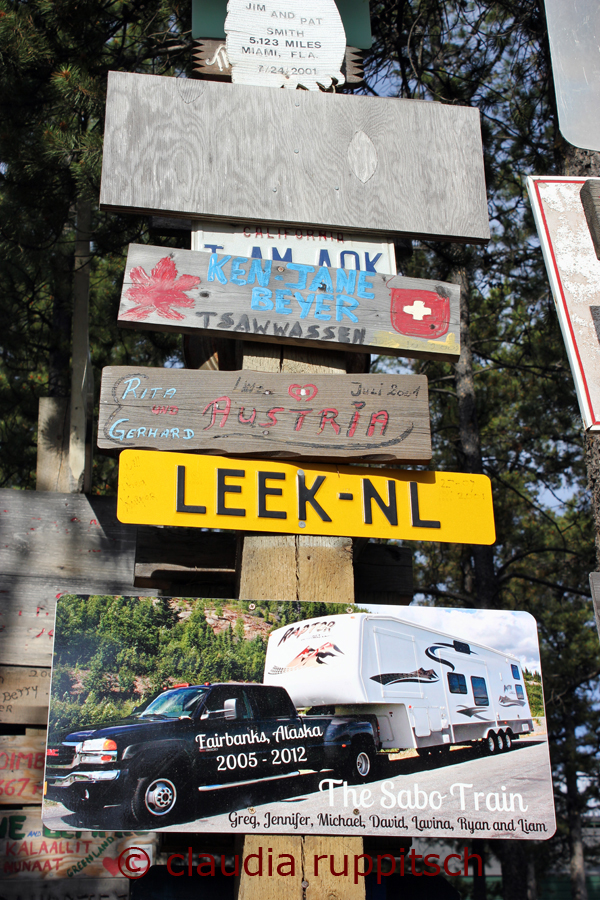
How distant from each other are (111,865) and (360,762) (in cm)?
300

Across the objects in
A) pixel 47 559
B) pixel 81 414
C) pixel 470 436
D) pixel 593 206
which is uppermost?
pixel 470 436

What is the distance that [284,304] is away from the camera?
346cm

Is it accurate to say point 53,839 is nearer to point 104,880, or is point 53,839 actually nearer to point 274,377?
point 104,880

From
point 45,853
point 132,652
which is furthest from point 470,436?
point 132,652

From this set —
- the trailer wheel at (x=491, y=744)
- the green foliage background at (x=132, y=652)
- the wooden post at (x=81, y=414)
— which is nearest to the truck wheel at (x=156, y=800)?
the green foliage background at (x=132, y=652)

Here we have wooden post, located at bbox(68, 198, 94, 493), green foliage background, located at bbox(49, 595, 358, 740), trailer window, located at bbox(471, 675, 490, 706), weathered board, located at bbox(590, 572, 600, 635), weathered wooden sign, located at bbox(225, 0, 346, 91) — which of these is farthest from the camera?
wooden post, located at bbox(68, 198, 94, 493)

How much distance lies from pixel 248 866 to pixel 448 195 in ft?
9.91

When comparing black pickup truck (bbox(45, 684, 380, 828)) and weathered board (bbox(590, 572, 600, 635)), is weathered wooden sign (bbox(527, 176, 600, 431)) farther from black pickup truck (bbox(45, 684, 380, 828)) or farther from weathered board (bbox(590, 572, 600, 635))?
black pickup truck (bbox(45, 684, 380, 828))

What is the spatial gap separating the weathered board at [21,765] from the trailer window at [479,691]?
9.61 feet

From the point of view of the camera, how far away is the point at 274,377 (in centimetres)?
334

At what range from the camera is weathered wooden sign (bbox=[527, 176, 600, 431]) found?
2.43 metres

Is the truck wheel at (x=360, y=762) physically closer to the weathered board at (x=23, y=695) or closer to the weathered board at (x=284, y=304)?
the weathered board at (x=284, y=304)

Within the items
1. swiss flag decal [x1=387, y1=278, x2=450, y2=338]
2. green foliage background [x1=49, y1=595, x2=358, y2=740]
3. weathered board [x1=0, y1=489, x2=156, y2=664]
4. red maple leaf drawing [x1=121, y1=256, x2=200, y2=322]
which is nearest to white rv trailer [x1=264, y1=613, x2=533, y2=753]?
green foliage background [x1=49, y1=595, x2=358, y2=740]

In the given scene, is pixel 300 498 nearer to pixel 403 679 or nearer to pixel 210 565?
pixel 403 679
